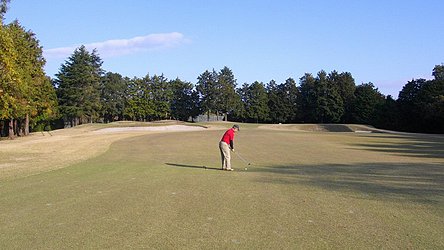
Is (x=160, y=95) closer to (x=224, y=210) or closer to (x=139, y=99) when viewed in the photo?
(x=139, y=99)

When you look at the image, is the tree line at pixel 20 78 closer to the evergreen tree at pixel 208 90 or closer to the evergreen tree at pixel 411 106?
the evergreen tree at pixel 208 90

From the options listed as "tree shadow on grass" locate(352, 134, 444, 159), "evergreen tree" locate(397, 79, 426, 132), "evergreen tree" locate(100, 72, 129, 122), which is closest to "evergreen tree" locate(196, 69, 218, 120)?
"evergreen tree" locate(100, 72, 129, 122)

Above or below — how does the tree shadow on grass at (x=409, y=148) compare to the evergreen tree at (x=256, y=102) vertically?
below

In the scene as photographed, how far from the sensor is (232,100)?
103 m

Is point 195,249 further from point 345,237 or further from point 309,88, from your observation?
point 309,88

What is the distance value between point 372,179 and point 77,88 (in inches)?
3074

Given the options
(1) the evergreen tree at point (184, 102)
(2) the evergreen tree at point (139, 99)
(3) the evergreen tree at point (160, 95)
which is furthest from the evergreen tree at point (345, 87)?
(2) the evergreen tree at point (139, 99)

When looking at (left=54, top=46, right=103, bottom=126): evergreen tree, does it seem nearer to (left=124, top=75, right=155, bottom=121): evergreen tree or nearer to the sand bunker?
(left=124, top=75, right=155, bottom=121): evergreen tree

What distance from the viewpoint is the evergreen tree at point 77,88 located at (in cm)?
8219

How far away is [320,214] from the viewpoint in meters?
8.22

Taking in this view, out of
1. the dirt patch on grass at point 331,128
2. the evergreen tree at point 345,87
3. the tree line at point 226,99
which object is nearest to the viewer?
the dirt patch on grass at point 331,128

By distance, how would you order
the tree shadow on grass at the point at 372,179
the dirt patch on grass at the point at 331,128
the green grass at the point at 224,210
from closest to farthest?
the green grass at the point at 224,210 < the tree shadow on grass at the point at 372,179 < the dirt patch on grass at the point at 331,128

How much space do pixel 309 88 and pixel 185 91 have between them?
33928 millimetres

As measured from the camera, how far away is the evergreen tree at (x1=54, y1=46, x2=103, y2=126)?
82188mm
